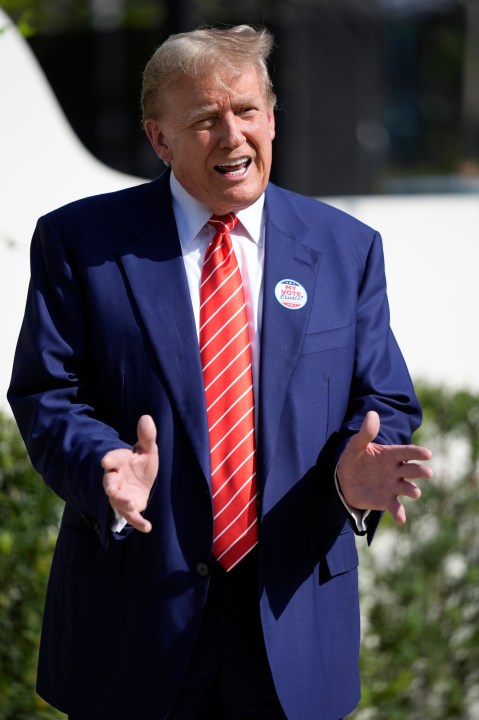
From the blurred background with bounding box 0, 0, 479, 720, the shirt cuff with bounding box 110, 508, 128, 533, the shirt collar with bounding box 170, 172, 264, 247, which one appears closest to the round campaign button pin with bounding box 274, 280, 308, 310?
the shirt collar with bounding box 170, 172, 264, 247

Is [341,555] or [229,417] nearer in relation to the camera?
[229,417]

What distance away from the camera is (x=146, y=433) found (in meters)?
2.30

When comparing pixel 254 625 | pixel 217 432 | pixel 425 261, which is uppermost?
pixel 217 432

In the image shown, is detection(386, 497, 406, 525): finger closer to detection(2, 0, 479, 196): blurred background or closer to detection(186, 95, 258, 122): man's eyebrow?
detection(186, 95, 258, 122): man's eyebrow

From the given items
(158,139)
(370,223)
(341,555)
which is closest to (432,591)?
(370,223)

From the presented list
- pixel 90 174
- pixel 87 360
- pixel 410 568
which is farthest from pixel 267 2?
pixel 87 360

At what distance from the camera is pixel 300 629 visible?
2.59 m

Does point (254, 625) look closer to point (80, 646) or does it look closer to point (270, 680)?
point (270, 680)

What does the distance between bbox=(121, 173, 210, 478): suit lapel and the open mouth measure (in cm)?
Answer: 18

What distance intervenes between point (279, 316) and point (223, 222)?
26 cm

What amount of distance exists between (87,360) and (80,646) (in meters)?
0.64

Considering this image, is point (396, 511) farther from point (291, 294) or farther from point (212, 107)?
point (212, 107)

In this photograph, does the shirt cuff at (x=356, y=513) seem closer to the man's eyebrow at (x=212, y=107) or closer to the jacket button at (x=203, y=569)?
the jacket button at (x=203, y=569)

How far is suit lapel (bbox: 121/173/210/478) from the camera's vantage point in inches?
98.7
